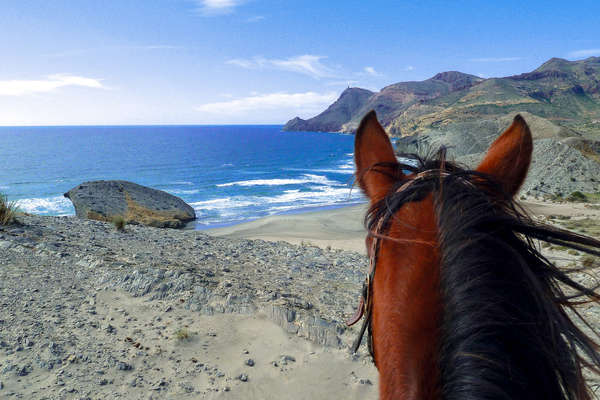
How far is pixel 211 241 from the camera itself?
440 inches

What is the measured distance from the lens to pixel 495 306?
837 millimetres

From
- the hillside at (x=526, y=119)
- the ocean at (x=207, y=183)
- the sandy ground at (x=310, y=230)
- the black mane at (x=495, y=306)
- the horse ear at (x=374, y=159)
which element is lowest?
the sandy ground at (x=310, y=230)

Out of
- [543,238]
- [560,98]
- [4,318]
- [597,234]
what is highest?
[560,98]

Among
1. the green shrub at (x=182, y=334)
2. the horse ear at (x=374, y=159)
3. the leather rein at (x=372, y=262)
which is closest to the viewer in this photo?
the leather rein at (x=372, y=262)

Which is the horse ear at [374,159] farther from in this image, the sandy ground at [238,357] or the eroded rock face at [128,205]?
the eroded rock face at [128,205]

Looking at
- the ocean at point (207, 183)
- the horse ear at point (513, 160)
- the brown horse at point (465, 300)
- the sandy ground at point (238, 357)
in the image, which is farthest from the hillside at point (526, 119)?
the ocean at point (207, 183)

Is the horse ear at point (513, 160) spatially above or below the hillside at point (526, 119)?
below

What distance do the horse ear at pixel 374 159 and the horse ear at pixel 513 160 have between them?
13.2 inches

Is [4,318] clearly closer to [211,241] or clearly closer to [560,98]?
[211,241]

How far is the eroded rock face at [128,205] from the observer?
774 inches

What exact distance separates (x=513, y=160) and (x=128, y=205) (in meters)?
23.2

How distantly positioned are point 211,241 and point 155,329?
662cm

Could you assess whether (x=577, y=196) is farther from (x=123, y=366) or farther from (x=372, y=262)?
(x=372, y=262)

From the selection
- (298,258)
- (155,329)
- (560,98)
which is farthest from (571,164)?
(560,98)
